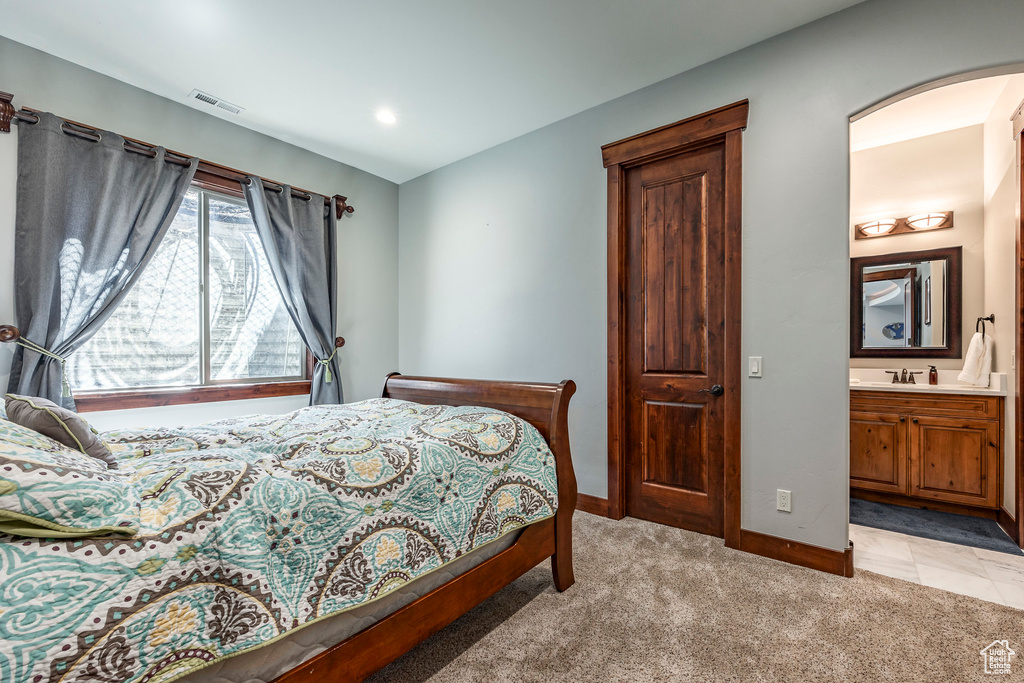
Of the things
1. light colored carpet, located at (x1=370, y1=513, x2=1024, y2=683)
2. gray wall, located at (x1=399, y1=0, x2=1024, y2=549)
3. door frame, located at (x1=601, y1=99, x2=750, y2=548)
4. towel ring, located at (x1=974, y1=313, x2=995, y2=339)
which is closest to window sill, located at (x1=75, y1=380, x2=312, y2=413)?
gray wall, located at (x1=399, y1=0, x2=1024, y2=549)

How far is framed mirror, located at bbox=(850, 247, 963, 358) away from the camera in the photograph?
321 centimetres

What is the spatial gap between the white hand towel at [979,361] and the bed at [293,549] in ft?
9.80

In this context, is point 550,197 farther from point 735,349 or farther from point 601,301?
point 735,349

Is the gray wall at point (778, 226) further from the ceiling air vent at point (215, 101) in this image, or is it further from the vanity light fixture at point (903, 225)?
the ceiling air vent at point (215, 101)

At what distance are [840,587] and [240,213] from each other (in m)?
4.34

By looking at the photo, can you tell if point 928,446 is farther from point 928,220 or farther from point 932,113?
point 932,113

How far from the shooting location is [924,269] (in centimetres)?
331

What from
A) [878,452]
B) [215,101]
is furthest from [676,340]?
[215,101]

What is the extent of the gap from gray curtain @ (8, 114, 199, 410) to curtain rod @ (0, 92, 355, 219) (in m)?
0.04

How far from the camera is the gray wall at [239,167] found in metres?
2.37

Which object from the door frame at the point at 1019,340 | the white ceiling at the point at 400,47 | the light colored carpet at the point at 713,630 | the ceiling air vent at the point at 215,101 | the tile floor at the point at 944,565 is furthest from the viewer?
the ceiling air vent at the point at 215,101

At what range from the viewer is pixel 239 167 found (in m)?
3.26

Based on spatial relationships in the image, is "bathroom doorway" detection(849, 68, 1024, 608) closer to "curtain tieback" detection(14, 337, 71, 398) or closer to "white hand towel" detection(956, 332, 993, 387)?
"white hand towel" detection(956, 332, 993, 387)

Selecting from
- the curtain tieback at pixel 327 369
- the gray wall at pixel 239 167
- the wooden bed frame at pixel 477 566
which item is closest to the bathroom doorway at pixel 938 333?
the wooden bed frame at pixel 477 566
